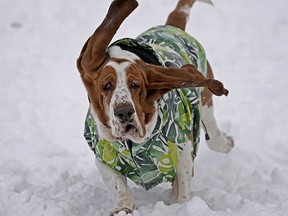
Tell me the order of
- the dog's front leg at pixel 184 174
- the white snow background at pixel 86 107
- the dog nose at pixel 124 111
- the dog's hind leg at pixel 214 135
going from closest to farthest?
the dog nose at pixel 124 111
the dog's front leg at pixel 184 174
the white snow background at pixel 86 107
the dog's hind leg at pixel 214 135

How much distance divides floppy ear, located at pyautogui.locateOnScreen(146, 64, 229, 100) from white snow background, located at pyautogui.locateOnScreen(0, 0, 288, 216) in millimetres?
680

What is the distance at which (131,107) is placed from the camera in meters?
2.88

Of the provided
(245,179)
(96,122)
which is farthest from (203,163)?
(96,122)

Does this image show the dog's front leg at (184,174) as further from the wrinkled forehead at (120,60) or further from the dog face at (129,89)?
the wrinkled forehead at (120,60)

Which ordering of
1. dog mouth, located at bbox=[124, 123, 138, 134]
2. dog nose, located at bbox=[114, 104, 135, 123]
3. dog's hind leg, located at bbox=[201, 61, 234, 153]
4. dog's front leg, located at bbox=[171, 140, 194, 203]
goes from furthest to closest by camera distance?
1. dog's hind leg, located at bbox=[201, 61, 234, 153]
2. dog's front leg, located at bbox=[171, 140, 194, 203]
3. dog mouth, located at bbox=[124, 123, 138, 134]
4. dog nose, located at bbox=[114, 104, 135, 123]

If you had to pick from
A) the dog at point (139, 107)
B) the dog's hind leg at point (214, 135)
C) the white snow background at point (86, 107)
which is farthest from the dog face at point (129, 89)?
the dog's hind leg at point (214, 135)

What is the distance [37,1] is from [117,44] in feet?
17.7

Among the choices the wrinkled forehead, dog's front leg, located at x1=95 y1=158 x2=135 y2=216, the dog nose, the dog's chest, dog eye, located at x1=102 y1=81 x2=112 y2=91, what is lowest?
dog's front leg, located at x1=95 y1=158 x2=135 y2=216

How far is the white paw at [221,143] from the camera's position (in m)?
4.64

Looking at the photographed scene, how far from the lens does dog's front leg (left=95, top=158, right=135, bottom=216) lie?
132 inches

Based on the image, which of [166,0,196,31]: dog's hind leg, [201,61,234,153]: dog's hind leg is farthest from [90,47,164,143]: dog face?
[166,0,196,31]: dog's hind leg

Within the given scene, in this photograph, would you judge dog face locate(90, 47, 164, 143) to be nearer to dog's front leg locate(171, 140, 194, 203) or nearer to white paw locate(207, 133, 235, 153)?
dog's front leg locate(171, 140, 194, 203)

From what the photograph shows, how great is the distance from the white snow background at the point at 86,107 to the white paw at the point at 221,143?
63 mm

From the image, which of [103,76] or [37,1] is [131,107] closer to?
[103,76]
